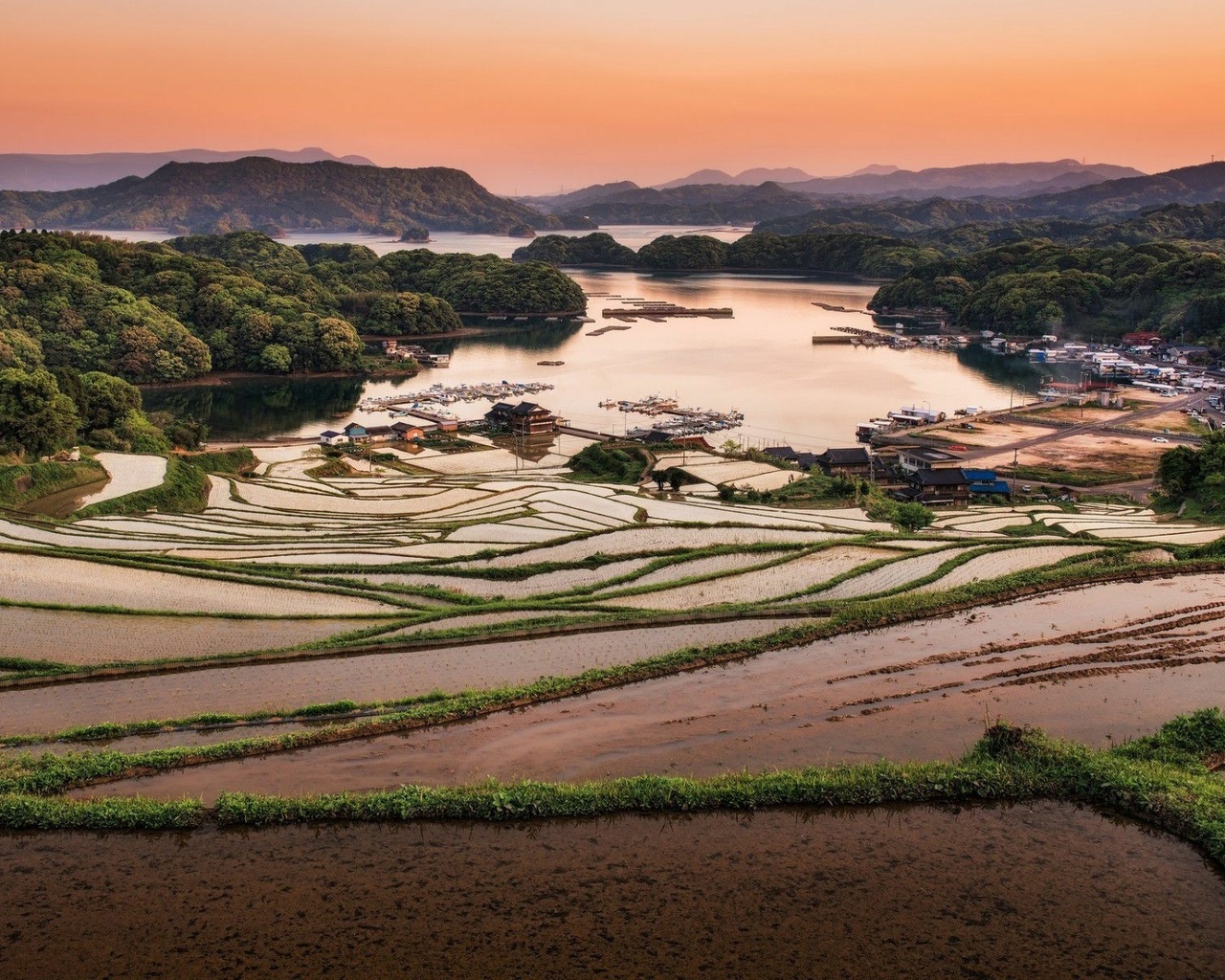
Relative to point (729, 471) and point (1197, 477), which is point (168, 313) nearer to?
point (729, 471)

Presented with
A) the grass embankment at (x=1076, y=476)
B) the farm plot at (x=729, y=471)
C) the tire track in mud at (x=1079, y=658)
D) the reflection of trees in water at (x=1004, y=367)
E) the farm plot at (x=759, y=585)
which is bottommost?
the grass embankment at (x=1076, y=476)

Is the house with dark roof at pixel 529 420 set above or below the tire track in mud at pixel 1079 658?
below

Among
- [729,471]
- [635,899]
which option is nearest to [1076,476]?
[729,471]

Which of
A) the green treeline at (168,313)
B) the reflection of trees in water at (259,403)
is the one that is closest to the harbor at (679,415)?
the reflection of trees in water at (259,403)

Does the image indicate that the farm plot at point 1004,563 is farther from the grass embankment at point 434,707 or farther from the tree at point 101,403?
the tree at point 101,403

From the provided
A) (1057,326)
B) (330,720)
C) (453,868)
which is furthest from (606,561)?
(1057,326)
